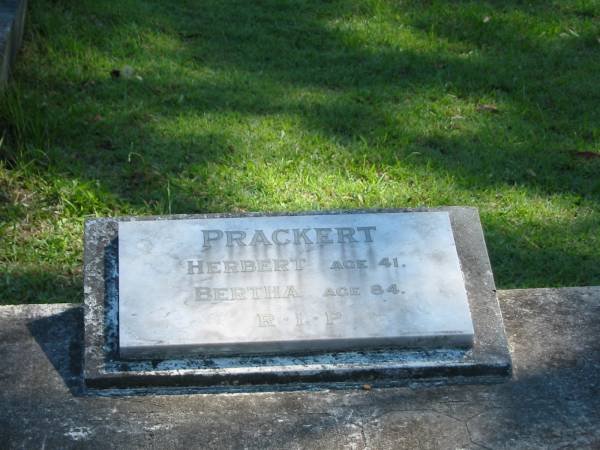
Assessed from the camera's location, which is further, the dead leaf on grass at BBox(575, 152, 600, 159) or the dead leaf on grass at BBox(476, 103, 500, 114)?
the dead leaf on grass at BBox(476, 103, 500, 114)

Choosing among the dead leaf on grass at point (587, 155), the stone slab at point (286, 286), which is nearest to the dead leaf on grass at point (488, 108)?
the dead leaf on grass at point (587, 155)

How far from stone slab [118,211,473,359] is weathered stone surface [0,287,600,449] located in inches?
5.0

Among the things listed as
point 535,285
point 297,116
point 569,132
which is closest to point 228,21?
point 297,116

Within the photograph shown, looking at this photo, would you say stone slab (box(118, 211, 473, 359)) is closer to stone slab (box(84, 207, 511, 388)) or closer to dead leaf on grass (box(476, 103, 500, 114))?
stone slab (box(84, 207, 511, 388))

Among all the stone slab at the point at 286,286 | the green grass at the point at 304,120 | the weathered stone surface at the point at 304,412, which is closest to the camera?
the weathered stone surface at the point at 304,412

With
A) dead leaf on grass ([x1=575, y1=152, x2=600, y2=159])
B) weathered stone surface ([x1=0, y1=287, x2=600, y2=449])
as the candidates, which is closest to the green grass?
dead leaf on grass ([x1=575, y1=152, x2=600, y2=159])

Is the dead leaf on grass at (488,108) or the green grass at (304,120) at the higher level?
the dead leaf on grass at (488,108)

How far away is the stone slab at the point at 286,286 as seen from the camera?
2.43 m

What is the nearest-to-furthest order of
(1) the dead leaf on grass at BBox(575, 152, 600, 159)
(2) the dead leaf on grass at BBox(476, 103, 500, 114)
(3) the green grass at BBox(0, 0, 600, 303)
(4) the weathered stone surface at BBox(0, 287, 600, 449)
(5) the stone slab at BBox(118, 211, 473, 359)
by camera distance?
(4) the weathered stone surface at BBox(0, 287, 600, 449), (5) the stone slab at BBox(118, 211, 473, 359), (3) the green grass at BBox(0, 0, 600, 303), (1) the dead leaf on grass at BBox(575, 152, 600, 159), (2) the dead leaf on grass at BBox(476, 103, 500, 114)

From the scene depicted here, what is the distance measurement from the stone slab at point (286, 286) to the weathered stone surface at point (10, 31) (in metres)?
1.92

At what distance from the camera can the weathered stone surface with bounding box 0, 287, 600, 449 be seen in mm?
2328

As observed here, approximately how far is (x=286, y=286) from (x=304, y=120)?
1.89m

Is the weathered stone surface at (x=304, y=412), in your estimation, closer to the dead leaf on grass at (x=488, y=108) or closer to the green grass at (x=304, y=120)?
the green grass at (x=304, y=120)

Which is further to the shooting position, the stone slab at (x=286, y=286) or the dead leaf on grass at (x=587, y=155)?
the dead leaf on grass at (x=587, y=155)
